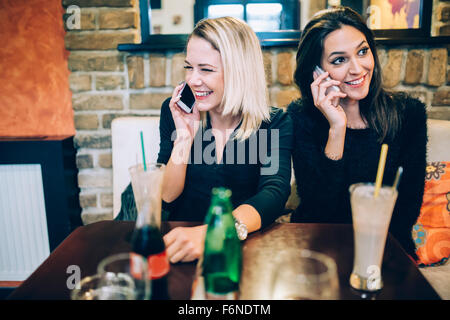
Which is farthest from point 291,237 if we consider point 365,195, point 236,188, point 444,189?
point 444,189

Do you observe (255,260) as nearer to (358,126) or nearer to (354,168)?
(354,168)

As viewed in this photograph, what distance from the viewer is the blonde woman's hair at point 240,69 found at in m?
1.21

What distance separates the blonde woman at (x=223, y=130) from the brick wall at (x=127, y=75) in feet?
1.19

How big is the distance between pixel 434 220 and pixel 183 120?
1.04m

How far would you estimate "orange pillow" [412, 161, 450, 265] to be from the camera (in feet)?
4.21

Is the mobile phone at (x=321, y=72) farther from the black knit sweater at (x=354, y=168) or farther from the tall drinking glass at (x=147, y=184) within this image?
the tall drinking glass at (x=147, y=184)

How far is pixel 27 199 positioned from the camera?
1712 millimetres

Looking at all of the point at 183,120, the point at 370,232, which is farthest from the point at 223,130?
the point at 370,232

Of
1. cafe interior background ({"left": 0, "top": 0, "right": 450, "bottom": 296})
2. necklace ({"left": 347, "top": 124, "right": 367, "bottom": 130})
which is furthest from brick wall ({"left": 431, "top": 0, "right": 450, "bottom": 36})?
necklace ({"left": 347, "top": 124, "right": 367, "bottom": 130})

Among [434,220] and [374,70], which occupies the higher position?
[374,70]

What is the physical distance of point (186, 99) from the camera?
4.42 ft

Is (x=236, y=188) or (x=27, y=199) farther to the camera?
(x=27, y=199)

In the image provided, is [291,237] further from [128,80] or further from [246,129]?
[128,80]

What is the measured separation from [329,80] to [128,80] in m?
0.96
